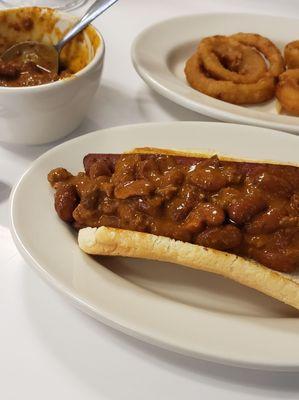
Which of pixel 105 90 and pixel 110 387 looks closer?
pixel 110 387

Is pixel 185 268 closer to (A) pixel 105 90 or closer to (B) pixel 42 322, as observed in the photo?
(B) pixel 42 322

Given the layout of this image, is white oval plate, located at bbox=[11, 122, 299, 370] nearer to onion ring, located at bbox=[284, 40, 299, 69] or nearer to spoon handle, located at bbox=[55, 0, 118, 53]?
spoon handle, located at bbox=[55, 0, 118, 53]

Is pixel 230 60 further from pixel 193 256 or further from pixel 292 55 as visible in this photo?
pixel 193 256

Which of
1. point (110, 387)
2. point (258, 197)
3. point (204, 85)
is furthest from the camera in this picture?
point (204, 85)

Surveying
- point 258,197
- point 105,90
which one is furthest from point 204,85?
point 258,197

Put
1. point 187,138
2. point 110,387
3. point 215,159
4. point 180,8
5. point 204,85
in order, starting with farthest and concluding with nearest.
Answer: point 180,8 < point 204,85 < point 187,138 < point 215,159 < point 110,387

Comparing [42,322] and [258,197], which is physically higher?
[258,197]

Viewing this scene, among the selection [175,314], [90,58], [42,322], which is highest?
[90,58]

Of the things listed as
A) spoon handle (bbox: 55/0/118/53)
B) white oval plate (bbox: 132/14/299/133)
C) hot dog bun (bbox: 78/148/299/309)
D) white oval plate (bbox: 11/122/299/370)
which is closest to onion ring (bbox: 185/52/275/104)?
white oval plate (bbox: 132/14/299/133)
